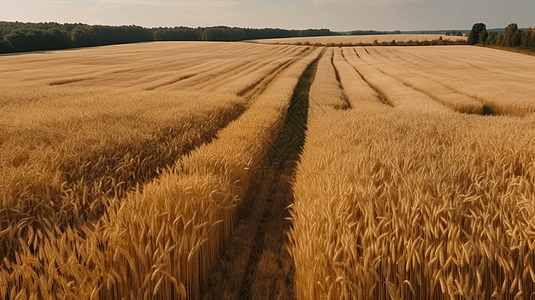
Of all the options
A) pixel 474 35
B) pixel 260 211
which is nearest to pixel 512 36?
pixel 474 35

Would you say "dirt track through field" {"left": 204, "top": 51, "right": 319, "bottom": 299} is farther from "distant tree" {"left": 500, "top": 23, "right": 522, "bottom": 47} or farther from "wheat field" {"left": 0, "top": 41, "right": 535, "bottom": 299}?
"distant tree" {"left": 500, "top": 23, "right": 522, "bottom": 47}

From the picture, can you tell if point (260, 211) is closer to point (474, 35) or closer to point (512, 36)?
point (512, 36)

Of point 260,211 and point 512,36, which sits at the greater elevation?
point 512,36

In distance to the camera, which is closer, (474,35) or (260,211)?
(260,211)

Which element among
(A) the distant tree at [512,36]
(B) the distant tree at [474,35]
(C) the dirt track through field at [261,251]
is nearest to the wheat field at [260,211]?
(C) the dirt track through field at [261,251]

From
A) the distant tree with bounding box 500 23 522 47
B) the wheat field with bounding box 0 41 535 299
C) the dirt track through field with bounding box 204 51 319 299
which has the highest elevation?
the distant tree with bounding box 500 23 522 47

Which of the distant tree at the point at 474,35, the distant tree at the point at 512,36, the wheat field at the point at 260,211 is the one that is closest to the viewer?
the wheat field at the point at 260,211

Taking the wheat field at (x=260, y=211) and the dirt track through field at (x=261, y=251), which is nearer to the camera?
the wheat field at (x=260, y=211)

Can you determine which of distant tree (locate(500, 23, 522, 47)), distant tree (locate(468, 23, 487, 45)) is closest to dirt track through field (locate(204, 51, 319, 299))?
distant tree (locate(500, 23, 522, 47))

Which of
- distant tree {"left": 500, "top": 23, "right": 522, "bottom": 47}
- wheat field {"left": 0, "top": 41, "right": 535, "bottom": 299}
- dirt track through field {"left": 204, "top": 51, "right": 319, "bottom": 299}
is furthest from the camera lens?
distant tree {"left": 500, "top": 23, "right": 522, "bottom": 47}

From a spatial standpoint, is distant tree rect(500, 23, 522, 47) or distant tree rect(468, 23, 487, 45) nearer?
distant tree rect(500, 23, 522, 47)

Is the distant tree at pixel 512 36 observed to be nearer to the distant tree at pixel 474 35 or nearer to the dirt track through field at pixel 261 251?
the distant tree at pixel 474 35

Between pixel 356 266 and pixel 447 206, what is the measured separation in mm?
1081

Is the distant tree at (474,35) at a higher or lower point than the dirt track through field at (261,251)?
higher
